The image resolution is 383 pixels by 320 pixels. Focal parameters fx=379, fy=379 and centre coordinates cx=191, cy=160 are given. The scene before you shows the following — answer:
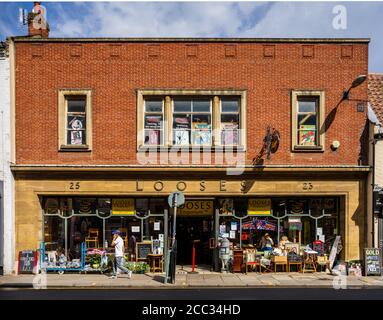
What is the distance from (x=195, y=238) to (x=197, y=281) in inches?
110

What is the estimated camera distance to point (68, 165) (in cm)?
1402

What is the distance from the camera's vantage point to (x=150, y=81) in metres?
14.2

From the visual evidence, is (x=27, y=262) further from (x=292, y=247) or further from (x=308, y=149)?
(x=308, y=149)

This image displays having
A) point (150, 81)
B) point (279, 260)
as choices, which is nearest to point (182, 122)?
point (150, 81)

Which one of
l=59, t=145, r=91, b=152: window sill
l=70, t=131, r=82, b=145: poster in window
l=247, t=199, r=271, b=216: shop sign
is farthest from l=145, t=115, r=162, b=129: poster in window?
l=247, t=199, r=271, b=216: shop sign

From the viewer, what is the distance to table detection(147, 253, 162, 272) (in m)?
14.0

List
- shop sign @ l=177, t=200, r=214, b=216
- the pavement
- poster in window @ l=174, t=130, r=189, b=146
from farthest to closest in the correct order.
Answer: shop sign @ l=177, t=200, r=214, b=216, poster in window @ l=174, t=130, r=189, b=146, the pavement

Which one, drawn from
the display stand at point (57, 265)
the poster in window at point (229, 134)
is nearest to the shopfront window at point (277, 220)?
the poster in window at point (229, 134)

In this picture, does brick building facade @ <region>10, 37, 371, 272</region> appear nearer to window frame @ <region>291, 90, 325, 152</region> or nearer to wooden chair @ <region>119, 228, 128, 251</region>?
window frame @ <region>291, 90, 325, 152</region>

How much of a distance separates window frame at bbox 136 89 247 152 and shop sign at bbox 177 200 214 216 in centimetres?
214

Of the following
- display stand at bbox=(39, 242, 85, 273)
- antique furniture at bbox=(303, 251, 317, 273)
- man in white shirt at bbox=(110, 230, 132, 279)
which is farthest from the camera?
antique furniture at bbox=(303, 251, 317, 273)
